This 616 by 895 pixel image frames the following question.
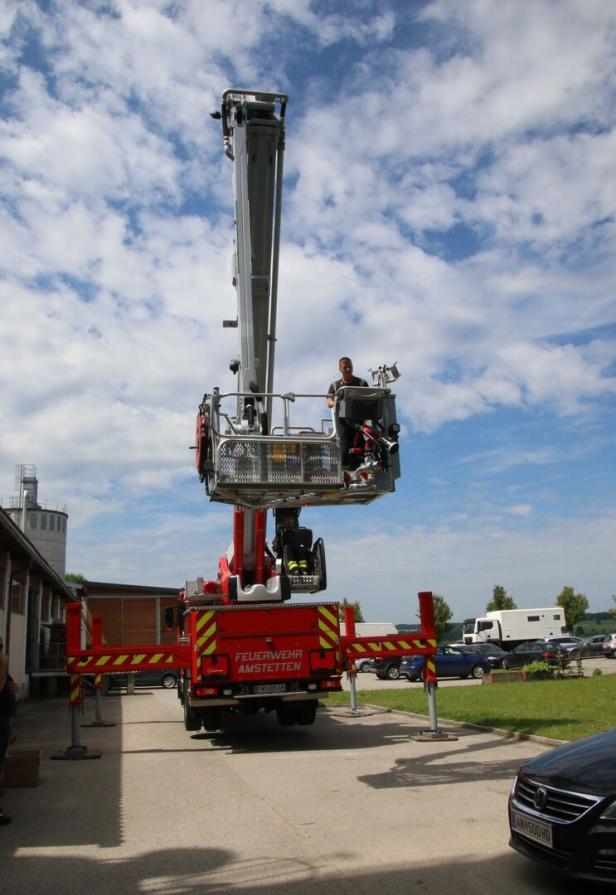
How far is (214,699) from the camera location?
11.7 metres

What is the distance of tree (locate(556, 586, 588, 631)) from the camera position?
230ft

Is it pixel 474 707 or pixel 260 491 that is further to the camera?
pixel 474 707

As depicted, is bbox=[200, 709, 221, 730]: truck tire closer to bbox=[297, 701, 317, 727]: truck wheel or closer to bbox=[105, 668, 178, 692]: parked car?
bbox=[297, 701, 317, 727]: truck wheel

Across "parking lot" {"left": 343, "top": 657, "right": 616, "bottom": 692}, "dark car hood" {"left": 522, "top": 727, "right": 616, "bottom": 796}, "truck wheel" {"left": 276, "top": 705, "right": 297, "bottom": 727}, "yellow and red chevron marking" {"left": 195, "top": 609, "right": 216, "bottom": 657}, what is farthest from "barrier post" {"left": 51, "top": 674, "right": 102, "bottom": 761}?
"parking lot" {"left": 343, "top": 657, "right": 616, "bottom": 692}

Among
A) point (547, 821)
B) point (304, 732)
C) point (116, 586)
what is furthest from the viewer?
point (116, 586)

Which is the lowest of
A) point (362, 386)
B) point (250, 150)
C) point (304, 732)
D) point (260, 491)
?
point (304, 732)

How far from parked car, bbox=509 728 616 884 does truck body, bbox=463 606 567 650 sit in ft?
151

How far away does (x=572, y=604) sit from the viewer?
70312mm

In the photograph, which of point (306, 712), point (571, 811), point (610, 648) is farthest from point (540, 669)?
point (610, 648)

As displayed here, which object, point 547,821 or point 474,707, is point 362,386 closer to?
point 547,821

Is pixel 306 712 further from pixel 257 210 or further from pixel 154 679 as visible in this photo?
pixel 154 679

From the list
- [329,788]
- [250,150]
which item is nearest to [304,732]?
[329,788]

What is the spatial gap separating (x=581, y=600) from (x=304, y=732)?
204 ft

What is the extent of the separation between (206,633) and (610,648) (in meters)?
36.7
